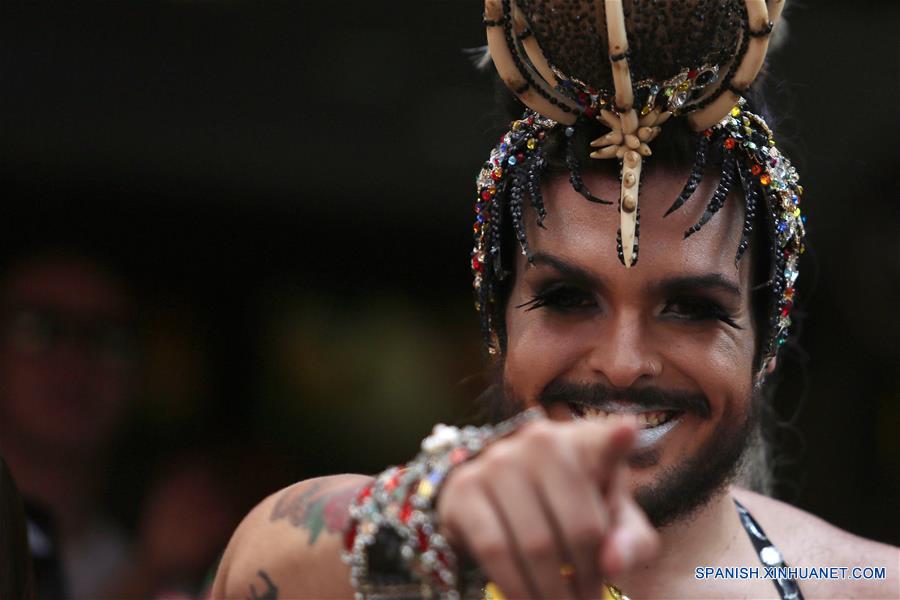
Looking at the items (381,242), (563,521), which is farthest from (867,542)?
(381,242)

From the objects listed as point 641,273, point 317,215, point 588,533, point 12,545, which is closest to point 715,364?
point 641,273

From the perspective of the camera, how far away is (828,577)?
230cm

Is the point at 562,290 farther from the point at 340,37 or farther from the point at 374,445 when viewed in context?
the point at 374,445

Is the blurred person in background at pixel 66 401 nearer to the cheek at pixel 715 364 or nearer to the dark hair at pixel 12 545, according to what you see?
the dark hair at pixel 12 545

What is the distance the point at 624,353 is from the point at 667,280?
0.14m

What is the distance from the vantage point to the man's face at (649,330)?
1.89m

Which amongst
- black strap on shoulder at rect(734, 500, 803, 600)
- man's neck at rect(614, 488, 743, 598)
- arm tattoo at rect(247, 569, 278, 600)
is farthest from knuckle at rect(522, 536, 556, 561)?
black strap on shoulder at rect(734, 500, 803, 600)

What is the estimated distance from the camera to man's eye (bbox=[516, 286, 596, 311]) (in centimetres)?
196

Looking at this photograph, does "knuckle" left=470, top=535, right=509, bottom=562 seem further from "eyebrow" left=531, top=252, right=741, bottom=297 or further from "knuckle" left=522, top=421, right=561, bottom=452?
"eyebrow" left=531, top=252, right=741, bottom=297

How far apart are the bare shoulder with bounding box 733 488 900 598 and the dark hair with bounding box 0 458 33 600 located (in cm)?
146

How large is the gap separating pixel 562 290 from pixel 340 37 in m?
2.45

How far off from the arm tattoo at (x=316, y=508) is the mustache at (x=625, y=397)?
0.46 meters

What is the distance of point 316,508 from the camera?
1625 mm

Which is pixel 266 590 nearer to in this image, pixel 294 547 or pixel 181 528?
pixel 294 547
